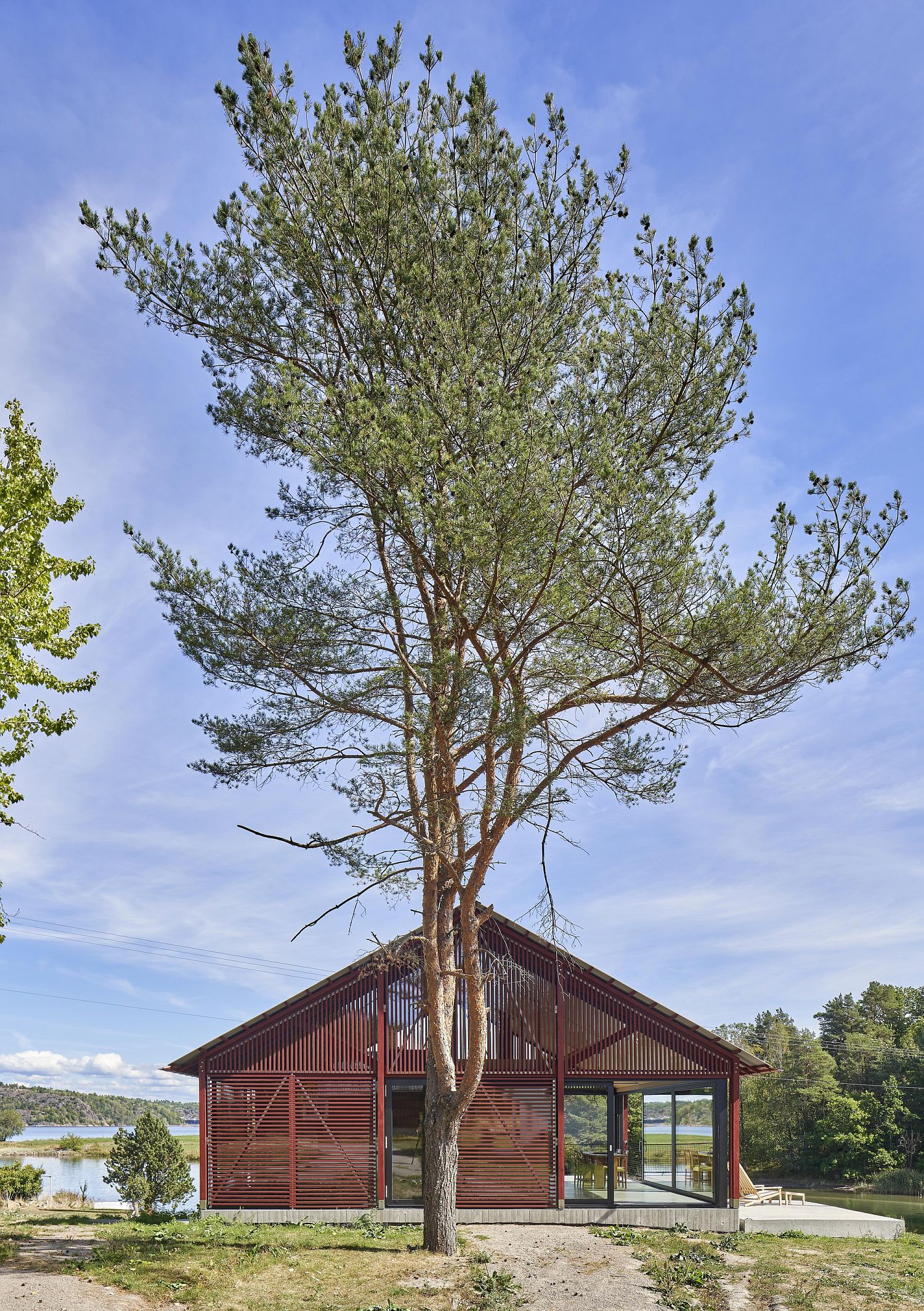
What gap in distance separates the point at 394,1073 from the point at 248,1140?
246cm

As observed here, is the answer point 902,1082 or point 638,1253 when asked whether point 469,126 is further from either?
point 902,1082

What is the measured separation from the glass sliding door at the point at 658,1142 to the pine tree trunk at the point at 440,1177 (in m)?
8.56

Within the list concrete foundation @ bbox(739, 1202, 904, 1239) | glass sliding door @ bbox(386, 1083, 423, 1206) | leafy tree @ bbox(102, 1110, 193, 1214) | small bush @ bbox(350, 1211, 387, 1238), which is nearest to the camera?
small bush @ bbox(350, 1211, 387, 1238)

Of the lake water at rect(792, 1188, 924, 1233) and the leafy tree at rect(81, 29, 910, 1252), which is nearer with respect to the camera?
the leafy tree at rect(81, 29, 910, 1252)

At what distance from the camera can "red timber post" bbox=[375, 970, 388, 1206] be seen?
1605cm

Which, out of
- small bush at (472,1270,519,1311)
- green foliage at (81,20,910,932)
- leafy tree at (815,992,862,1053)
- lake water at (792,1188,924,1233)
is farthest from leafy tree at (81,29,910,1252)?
leafy tree at (815,992,862,1053)

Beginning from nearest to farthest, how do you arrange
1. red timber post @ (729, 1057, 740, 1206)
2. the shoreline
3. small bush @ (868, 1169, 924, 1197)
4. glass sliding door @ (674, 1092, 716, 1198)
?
red timber post @ (729, 1057, 740, 1206)
glass sliding door @ (674, 1092, 716, 1198)
small bush @ (868, 1169, 924, 1197)
the shoreline

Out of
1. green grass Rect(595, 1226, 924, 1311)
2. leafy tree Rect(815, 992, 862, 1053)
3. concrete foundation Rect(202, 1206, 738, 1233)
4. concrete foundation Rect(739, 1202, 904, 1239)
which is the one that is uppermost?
green grass Rect(595, 1226, 924, 1311)

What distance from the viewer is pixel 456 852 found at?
12406 mm

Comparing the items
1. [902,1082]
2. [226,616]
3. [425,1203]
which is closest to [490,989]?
[425,1203]

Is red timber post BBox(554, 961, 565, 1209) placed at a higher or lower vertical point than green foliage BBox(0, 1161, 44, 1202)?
higher

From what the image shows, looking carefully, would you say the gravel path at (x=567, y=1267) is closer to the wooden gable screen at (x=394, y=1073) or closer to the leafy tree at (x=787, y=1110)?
the wooden gable screen at (x=394, y=1073)

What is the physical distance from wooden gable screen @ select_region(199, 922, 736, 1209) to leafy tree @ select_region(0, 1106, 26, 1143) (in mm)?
37761

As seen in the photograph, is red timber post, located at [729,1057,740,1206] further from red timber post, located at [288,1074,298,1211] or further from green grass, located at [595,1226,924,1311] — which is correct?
red timber post, located at [288,1074,298,1211]
